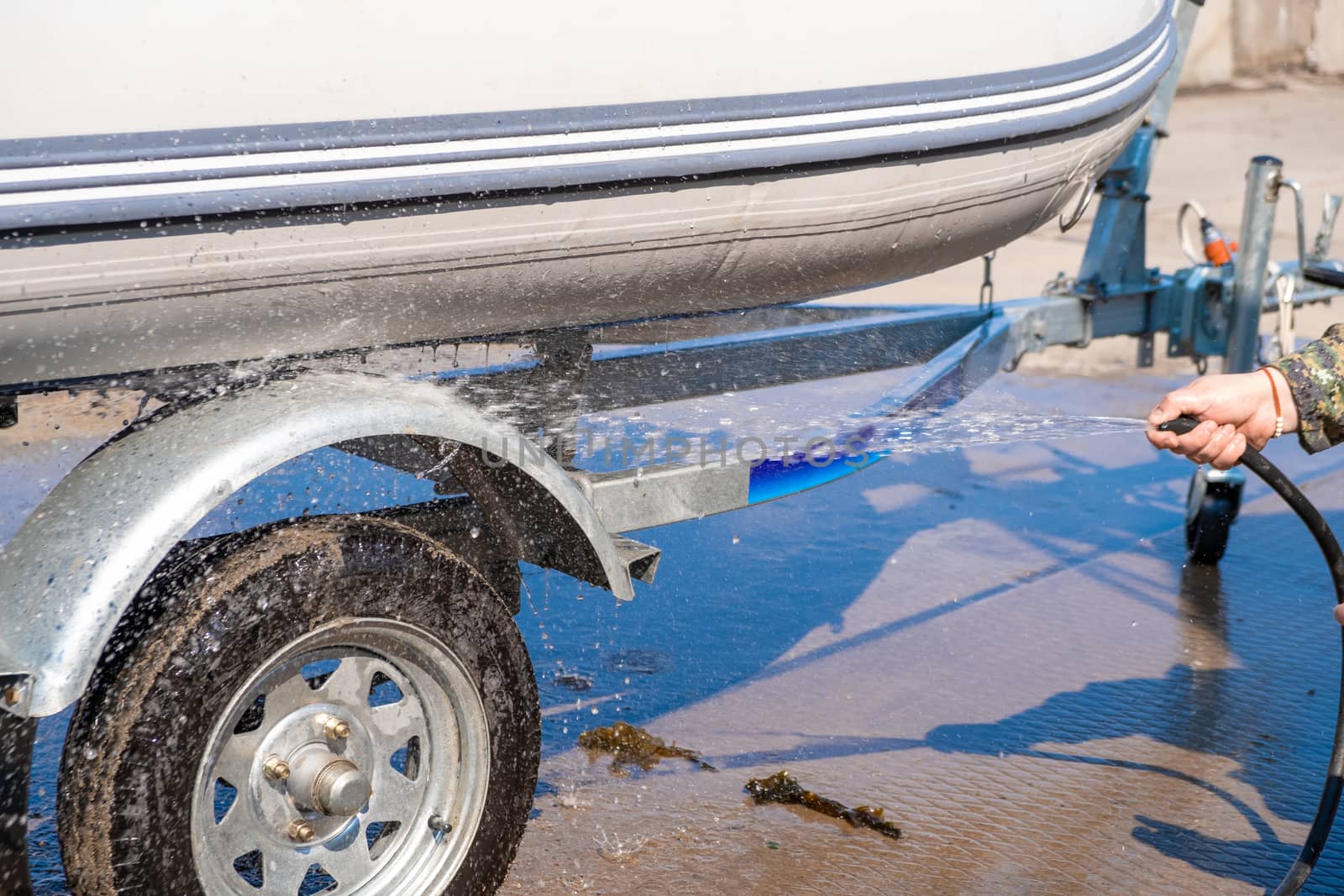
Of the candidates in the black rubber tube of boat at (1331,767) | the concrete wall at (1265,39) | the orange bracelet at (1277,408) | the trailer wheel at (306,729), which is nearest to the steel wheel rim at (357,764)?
the trailer wheel at (306,729)

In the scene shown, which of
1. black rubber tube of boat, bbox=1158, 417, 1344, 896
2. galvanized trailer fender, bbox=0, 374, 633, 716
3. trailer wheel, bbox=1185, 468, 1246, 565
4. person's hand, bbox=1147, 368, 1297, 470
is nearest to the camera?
galvanized trailer fender, bbox=0, 374, 633, 716

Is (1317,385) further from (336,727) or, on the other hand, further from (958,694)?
(336,727)

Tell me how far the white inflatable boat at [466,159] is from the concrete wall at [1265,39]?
12.6m

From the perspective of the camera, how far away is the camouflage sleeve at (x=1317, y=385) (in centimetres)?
232

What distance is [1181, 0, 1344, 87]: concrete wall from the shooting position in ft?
46.9

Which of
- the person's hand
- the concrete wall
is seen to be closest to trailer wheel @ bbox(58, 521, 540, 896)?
the person's hand

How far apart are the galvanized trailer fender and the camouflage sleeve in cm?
134

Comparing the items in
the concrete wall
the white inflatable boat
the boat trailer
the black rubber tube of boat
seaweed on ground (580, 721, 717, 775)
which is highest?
the concrete wall

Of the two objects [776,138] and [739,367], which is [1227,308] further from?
[776,138]

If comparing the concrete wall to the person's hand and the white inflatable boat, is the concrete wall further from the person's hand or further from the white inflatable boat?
the person's hand

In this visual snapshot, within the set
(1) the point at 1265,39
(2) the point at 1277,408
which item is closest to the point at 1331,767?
(2) the point at 1277,408

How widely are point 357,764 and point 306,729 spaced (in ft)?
0.35

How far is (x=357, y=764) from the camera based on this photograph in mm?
2281

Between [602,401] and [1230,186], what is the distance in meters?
8.89
